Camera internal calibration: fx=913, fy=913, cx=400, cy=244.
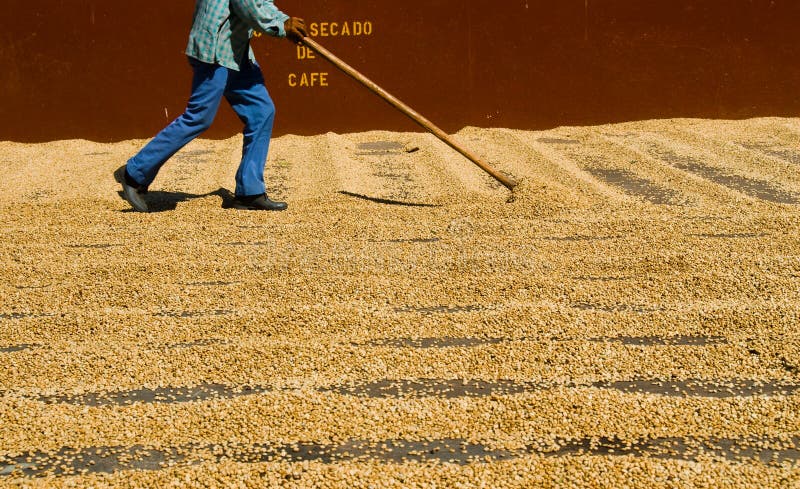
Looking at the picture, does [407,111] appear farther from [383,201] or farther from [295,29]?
[295,29]

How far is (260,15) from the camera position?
4523 millimetres

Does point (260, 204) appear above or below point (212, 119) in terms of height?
below

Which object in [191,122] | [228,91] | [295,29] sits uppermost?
[295,29]

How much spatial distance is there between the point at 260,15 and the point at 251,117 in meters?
0.55

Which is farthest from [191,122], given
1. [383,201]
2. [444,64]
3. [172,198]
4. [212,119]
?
[444,64]

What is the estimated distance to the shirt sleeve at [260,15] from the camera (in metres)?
4.52

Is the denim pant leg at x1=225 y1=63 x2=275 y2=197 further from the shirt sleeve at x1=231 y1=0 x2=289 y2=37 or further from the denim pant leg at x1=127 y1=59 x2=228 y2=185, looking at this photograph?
the shirt sleeve at x1=231 y1=0 x2=289 y2=37

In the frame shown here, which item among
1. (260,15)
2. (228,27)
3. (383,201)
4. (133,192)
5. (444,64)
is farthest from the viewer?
(444,64)

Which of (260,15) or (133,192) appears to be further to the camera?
(133,192)

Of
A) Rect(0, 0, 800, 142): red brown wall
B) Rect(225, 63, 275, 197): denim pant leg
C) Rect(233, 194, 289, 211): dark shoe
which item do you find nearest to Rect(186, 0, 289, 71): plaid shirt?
Rect(225, 63, 275, 197): denim pant leg

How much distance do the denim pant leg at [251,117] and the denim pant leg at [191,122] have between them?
0.09 metres

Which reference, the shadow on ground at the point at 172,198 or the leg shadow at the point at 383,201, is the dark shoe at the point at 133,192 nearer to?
the shadow on ground at the point at 172,198

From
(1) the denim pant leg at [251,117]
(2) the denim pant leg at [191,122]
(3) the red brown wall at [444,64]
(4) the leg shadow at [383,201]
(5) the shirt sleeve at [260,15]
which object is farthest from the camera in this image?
(3) the red brown wall at [444,64]

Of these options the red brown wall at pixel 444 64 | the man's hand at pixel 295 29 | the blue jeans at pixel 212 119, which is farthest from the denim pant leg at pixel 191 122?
the red brown wall at pixel 444 64
